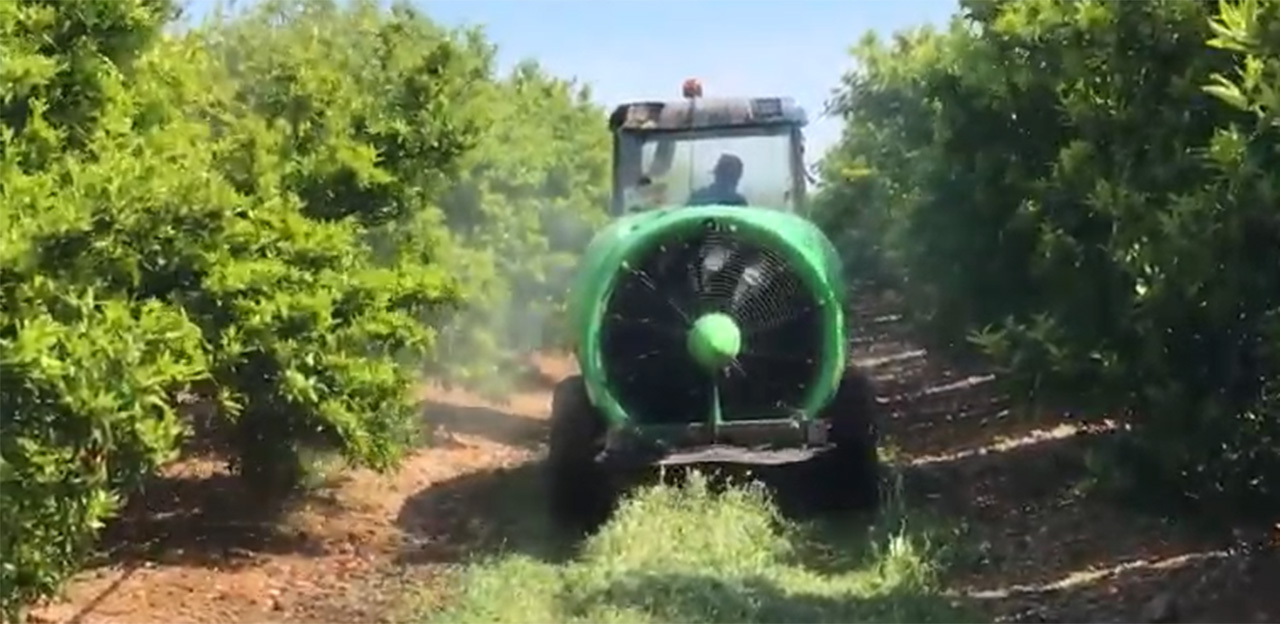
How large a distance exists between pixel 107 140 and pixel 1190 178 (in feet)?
16.2

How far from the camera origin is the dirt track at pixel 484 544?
9117mm

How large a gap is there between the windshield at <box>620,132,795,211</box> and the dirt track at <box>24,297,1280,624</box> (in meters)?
2.16

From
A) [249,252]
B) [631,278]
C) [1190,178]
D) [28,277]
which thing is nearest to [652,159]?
[631,278]

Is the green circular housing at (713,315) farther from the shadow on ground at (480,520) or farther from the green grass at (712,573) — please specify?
the shadow on ground at (480,520)

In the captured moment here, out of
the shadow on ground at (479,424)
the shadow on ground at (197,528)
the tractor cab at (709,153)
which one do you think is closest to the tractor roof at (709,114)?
the tractor cab at (709,153)

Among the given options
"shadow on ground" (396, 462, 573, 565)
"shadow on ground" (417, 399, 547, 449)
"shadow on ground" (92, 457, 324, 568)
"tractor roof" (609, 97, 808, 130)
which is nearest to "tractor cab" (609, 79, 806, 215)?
"tractor roof" (609, 97, 808, 130)

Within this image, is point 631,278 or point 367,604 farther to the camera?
point 631,278

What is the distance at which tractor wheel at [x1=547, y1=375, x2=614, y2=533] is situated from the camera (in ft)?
35.4

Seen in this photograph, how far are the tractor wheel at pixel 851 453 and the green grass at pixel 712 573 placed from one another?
20 centimetres

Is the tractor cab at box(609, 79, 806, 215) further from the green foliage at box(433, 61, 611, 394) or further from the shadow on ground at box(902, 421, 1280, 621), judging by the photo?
the green foliage at box(433, 61, 611, 394)

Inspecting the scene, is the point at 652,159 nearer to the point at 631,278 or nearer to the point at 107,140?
the point at 631,278

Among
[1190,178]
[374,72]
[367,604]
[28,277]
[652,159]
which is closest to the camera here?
[28,277]

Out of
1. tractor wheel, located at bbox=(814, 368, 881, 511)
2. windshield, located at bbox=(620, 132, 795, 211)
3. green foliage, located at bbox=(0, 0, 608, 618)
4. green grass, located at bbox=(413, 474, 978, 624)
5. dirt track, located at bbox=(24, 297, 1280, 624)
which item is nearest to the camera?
green foliage, located at bbox=(0, 0, 608, 618)

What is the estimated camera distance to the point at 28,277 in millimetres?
7250
